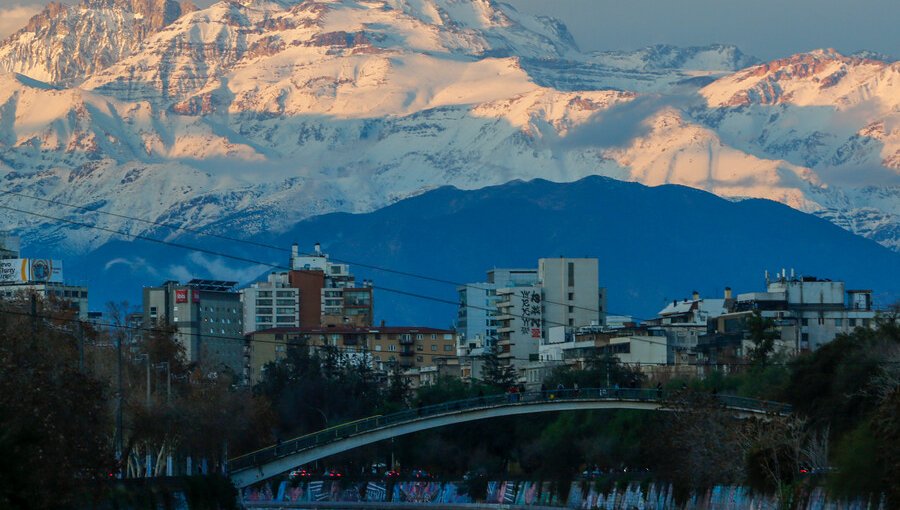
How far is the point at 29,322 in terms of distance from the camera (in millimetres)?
122000

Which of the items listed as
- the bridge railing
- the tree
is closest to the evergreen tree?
the bridge railing

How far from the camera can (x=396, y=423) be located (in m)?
146

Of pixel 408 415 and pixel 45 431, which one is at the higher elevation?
pixel 408 415

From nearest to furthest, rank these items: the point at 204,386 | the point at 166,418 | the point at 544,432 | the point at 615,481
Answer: the point at 166,418, the point at 615,481, the point at 204,386, the point at 544,432

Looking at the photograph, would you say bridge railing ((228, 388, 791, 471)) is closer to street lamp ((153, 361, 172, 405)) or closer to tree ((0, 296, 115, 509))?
street lamp ((153, 361, 172, 405))

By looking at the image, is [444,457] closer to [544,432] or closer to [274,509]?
[544,432]

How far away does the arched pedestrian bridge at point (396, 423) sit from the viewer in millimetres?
141750

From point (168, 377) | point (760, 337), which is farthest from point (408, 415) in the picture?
point (760, 337)

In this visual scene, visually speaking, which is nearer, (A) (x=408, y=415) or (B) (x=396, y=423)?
(B) (x=396, y=423)

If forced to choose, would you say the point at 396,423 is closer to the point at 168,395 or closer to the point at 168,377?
the point at 168,395

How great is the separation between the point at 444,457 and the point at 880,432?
84.8 metres

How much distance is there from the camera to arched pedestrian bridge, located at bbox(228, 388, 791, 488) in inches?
5581

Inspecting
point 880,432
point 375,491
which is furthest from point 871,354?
point 375,491

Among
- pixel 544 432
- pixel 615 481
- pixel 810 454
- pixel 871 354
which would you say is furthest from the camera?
pixel 544 432
